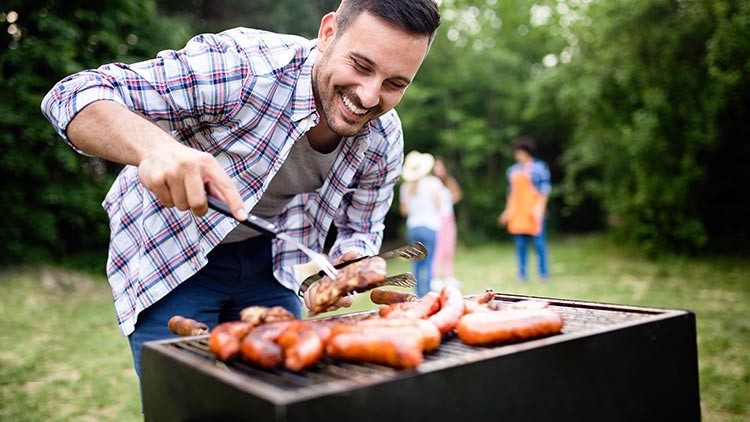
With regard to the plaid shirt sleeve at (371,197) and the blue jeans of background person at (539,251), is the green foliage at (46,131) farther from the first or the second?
the plaid shirt sleeve at (371,197)

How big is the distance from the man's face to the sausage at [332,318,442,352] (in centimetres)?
86

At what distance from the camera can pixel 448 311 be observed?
187 cm

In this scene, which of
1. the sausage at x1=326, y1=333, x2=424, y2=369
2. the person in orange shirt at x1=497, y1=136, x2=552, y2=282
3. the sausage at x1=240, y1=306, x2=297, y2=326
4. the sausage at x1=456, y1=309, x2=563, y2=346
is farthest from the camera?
the person in orange shirt at x1=497, y1=136, x2=552, y2=282

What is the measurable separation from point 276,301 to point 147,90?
44.8 inches

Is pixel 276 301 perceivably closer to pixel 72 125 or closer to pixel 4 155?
pixel 72 125

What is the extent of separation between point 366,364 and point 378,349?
0.36ft

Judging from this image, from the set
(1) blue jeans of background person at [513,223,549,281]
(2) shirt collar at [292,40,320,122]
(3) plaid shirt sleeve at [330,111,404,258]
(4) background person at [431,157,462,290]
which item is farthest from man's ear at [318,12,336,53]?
(1) blue jeans of background person at [513,223,549,281]

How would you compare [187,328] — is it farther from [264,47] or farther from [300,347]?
[264,47]

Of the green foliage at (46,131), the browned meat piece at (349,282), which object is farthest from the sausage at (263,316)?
the green foliage at (46,131)

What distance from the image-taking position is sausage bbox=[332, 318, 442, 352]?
155 centimetres

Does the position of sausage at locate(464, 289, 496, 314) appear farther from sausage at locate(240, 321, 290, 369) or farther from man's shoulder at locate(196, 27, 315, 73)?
man's shoulder at locate(196, 27, 315, 73)

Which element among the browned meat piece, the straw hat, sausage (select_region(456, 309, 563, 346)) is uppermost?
the straw hat

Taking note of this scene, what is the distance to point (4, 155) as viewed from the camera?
30.8 feet

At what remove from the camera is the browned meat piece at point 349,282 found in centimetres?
183
